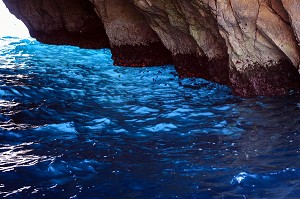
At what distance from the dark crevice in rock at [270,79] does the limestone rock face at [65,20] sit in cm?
921

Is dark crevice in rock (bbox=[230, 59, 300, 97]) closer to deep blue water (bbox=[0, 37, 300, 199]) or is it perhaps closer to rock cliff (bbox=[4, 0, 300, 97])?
rock cliff (bbox=[4, 0, 300, 97])

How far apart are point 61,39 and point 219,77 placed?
1025cm

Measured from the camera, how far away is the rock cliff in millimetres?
7898

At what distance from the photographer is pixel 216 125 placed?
696 centimetres

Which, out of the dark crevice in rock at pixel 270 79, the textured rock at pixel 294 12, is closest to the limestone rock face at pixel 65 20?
the dark crevice in rock at pixel 270 79

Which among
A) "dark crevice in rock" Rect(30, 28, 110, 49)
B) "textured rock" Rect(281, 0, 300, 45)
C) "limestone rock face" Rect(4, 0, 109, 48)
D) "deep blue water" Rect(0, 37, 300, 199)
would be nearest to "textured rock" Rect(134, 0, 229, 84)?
"deep blue water" Rect(0, 37, 300, 199)

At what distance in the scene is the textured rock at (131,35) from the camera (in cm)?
1292

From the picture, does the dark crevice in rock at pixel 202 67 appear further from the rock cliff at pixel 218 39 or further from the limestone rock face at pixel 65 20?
the limestone rock face at pixel 65 20

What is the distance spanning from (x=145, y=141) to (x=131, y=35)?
728 cm

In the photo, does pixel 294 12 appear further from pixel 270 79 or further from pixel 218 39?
pixel 218 39

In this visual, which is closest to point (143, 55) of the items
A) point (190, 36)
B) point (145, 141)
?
point (190, 36)

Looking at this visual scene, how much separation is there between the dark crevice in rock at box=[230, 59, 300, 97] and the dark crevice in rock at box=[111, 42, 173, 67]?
463cm

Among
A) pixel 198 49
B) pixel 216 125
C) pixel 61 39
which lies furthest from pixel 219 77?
pixel 61 39

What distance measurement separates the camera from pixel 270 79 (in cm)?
854
